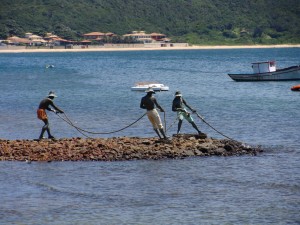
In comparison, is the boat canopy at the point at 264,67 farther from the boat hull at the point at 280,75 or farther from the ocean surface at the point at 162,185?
the ocean surface at the point at 162,185

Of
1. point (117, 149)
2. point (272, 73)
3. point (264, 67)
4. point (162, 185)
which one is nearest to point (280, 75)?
point (272, 73)

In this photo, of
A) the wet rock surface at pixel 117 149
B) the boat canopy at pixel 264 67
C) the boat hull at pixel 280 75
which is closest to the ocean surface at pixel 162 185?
the wet rock surface at pixel 117 149

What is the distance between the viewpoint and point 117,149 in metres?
29.3

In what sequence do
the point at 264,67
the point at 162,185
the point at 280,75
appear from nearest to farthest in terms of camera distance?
1. the point at 162,185
2. the point at 280,75
3. the point at 264,67

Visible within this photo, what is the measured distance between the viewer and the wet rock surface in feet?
94.7

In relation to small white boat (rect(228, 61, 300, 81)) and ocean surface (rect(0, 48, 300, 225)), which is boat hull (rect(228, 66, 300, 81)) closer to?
small white boat (rect(228, 61, 300, 81))

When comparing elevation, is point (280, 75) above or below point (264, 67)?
below

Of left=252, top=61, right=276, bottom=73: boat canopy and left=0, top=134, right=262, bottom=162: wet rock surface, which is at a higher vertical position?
left=0, top=134, right=262, bottom=162: wet rock surface

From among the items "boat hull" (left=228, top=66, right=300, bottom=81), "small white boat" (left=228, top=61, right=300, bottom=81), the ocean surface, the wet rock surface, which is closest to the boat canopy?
"small white boat" (left=228, top=61, right=300, bottom=81)

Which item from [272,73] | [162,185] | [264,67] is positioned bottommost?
[272,73]

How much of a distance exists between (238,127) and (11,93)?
32.3 metres

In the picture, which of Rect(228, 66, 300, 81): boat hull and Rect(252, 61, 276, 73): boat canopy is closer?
Rect(228, 66, 300, 81): boat hull

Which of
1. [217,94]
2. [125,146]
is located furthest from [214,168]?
[217,94]

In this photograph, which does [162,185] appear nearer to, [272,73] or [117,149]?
[117,149]
